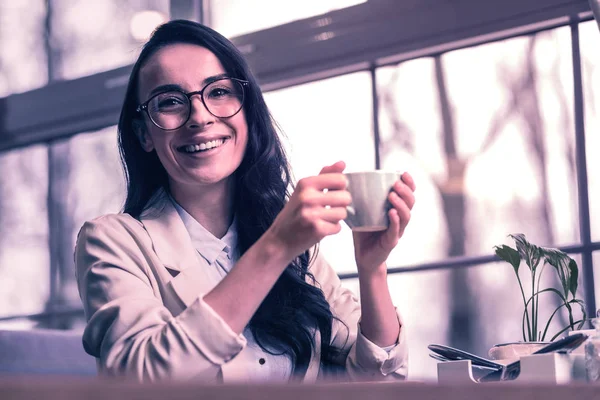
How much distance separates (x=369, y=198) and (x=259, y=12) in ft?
5.02

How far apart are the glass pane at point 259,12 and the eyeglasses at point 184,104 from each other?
2.77 ft

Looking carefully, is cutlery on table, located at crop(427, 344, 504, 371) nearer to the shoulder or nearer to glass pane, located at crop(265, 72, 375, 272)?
the shoulder

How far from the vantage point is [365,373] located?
125 centimetres

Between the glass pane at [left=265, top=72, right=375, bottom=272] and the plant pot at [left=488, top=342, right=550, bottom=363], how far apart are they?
97cm

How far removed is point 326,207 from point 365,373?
0.43 metres

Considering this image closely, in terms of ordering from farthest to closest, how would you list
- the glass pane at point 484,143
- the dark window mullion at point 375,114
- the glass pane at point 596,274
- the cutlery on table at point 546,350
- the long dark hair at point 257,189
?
the dark window mullion at point 375,114 < the glass pane at point 484,143 < the glass pane at point 596,274 < the long dark hair at point 257,189 < the cutlery on table at point 546,350

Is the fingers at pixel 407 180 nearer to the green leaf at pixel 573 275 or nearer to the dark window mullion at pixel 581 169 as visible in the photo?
the green leaf at pixel 573 275

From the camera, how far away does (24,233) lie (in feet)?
9.46

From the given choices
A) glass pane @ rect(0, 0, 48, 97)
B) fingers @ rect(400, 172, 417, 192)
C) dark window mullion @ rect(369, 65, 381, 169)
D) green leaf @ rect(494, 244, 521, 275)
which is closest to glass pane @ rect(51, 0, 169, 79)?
glass pane @ rect(0, 0, 48, 97)

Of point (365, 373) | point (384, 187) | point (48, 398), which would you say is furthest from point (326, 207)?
point (48, 398)

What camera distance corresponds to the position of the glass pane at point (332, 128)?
2.10 metres

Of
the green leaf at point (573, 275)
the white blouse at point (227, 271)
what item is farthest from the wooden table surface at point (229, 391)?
the green leaf at point (573, 275)

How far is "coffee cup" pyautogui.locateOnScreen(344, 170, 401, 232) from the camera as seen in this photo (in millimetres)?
940

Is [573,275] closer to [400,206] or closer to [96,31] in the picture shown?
[400,206]
